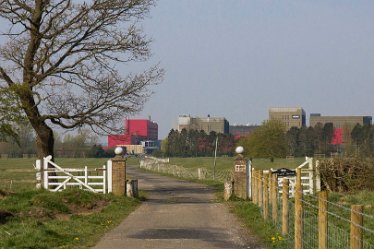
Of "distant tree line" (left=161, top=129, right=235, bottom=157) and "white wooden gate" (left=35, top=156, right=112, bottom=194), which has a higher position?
"distant tree line" (left=161, top=129, right=235, bottom=157)

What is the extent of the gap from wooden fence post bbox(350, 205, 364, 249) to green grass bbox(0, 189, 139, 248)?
7.82 meters

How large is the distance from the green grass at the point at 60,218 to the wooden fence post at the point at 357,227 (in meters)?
7.82

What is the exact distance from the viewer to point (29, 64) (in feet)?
116

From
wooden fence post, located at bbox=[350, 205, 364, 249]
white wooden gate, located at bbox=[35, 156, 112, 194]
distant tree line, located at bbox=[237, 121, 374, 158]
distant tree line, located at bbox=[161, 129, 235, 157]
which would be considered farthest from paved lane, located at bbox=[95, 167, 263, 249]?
distant tree line, located at bbox=[161, 129, 235, 157]

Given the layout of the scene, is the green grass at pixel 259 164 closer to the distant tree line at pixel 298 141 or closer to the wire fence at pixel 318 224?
the distant tree line at pixel 298 141

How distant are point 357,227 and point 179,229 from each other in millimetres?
10276

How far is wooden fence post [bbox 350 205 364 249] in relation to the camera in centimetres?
786

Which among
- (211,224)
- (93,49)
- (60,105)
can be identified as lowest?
(211,224)

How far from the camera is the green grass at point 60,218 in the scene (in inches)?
601

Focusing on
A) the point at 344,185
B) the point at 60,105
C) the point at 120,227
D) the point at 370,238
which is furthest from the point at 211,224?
the point at 60,105

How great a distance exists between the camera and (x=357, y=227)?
26.1 feet

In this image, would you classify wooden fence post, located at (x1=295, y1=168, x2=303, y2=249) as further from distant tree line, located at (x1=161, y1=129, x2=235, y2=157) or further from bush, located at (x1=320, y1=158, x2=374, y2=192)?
distant tree line, located at (x1=161, y1=129, x2=235, y2=157)

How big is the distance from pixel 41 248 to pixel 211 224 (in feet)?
19.9

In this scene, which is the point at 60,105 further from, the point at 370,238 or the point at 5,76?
the point at 370,238
